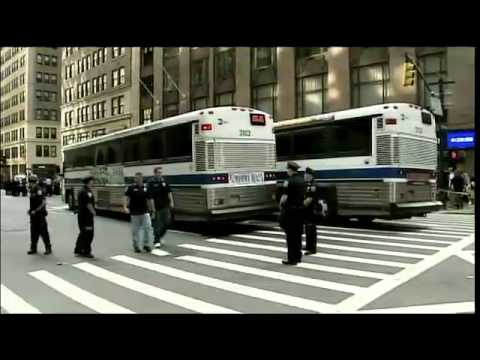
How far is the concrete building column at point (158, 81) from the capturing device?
3.17 meters

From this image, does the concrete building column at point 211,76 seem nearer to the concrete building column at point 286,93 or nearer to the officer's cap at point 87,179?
the concrete building column at point 286,93

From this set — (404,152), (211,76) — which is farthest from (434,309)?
(404,152)

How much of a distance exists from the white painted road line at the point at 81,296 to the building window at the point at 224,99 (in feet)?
6.80

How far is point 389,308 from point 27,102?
2.77m

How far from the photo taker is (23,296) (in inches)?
111

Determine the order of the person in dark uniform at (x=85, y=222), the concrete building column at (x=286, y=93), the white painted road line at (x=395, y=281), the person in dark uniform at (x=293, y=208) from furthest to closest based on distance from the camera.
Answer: the concrete building column at (x=286, y=93)
the person in dark uniform at (x=293, y=208)
the white painted road line at (x=395, y=281)
the person in dark uniform at (x=85, y=222)

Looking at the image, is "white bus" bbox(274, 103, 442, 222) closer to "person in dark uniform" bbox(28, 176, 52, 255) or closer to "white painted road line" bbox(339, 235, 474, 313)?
"white painted road line" bbox(339, 235, 474, 313)

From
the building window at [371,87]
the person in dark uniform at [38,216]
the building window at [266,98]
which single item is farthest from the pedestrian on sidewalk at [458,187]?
the person in dark uniform at [38,216]

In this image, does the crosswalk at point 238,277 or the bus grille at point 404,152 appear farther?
the bus grille at point 404,152

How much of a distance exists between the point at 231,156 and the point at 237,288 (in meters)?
1.56

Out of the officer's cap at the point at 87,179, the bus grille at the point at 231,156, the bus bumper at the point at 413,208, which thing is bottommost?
the bus bumper at the point at 413,208

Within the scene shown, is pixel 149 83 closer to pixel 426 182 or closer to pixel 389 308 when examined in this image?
pixel 389 308
